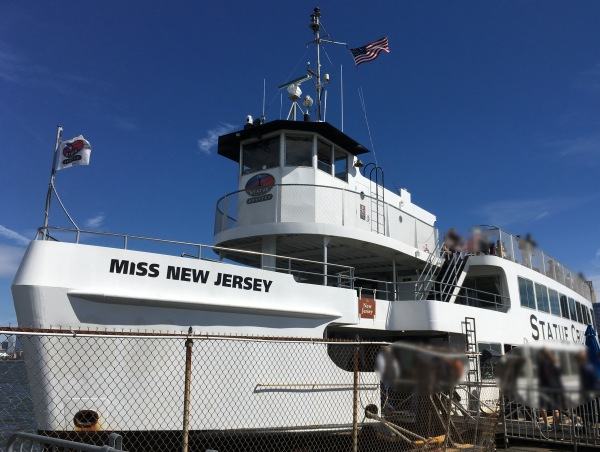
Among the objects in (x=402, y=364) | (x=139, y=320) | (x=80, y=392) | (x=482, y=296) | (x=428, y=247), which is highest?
(x=428, y=247)

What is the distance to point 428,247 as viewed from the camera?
14805mm

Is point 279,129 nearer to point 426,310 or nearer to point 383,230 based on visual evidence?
point 383,230

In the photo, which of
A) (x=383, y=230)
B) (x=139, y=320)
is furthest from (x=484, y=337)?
(x=139, y=320)

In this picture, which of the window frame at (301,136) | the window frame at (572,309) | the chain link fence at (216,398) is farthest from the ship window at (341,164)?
the window frame at (572,309)

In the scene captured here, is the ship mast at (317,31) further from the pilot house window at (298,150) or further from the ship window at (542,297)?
the ship window at (542,297)

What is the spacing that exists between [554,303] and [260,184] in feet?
39.1

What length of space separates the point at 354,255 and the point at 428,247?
245 centimetres

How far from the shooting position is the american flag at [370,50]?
1580 centimetres

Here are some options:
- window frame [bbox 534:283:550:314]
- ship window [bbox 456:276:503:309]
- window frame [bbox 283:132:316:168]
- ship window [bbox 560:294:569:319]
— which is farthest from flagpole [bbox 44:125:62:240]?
ship window [bbox 560:294:569:319]

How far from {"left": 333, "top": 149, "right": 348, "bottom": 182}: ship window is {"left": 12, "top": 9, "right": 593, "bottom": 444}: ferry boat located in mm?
38

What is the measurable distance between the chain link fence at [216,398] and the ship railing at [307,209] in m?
3.94

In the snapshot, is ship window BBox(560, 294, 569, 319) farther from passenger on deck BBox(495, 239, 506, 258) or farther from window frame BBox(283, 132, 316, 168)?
window frame BBox(283, 132, 316, 168)

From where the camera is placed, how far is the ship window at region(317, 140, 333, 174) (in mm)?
13172

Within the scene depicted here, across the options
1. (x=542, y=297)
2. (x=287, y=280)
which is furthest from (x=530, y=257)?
(x=287, y=280)
